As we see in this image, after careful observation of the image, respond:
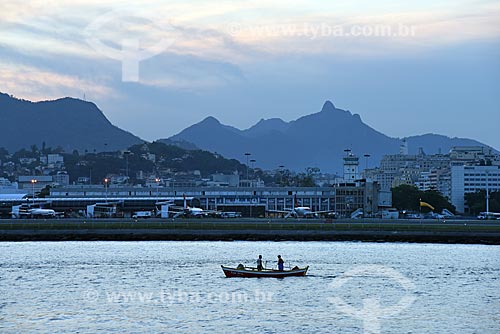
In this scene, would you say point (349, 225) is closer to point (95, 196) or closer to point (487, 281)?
point (487, 281)

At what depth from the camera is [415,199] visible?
6560 inches

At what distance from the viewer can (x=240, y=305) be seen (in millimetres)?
46156

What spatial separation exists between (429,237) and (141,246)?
28199 millimetres

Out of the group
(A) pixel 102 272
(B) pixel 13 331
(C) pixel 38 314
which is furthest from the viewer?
(A) pixel 102 272

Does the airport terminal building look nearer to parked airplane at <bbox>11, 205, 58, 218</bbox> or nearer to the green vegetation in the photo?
parked airplane at <bbox>11, 205, 58, 218</bbox>

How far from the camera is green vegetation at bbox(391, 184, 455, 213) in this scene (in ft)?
530

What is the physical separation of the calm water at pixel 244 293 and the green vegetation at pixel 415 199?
8214 centimetres

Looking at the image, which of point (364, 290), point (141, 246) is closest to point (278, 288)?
point (364, 290)

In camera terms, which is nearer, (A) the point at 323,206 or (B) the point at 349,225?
(B) the point at 349,225

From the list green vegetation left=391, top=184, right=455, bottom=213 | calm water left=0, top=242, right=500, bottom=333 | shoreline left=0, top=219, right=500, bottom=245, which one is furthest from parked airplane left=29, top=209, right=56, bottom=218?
green vegetation left=391, top=184, right=455, bottom=213

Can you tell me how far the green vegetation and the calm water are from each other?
82.1 m

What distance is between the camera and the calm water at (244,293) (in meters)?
40.9

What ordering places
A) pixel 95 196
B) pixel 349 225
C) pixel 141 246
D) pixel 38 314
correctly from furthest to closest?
pixel 95 196
pixel 349 225
pixel 141 246
pixel 38 314

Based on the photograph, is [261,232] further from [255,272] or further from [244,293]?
[244,293]
